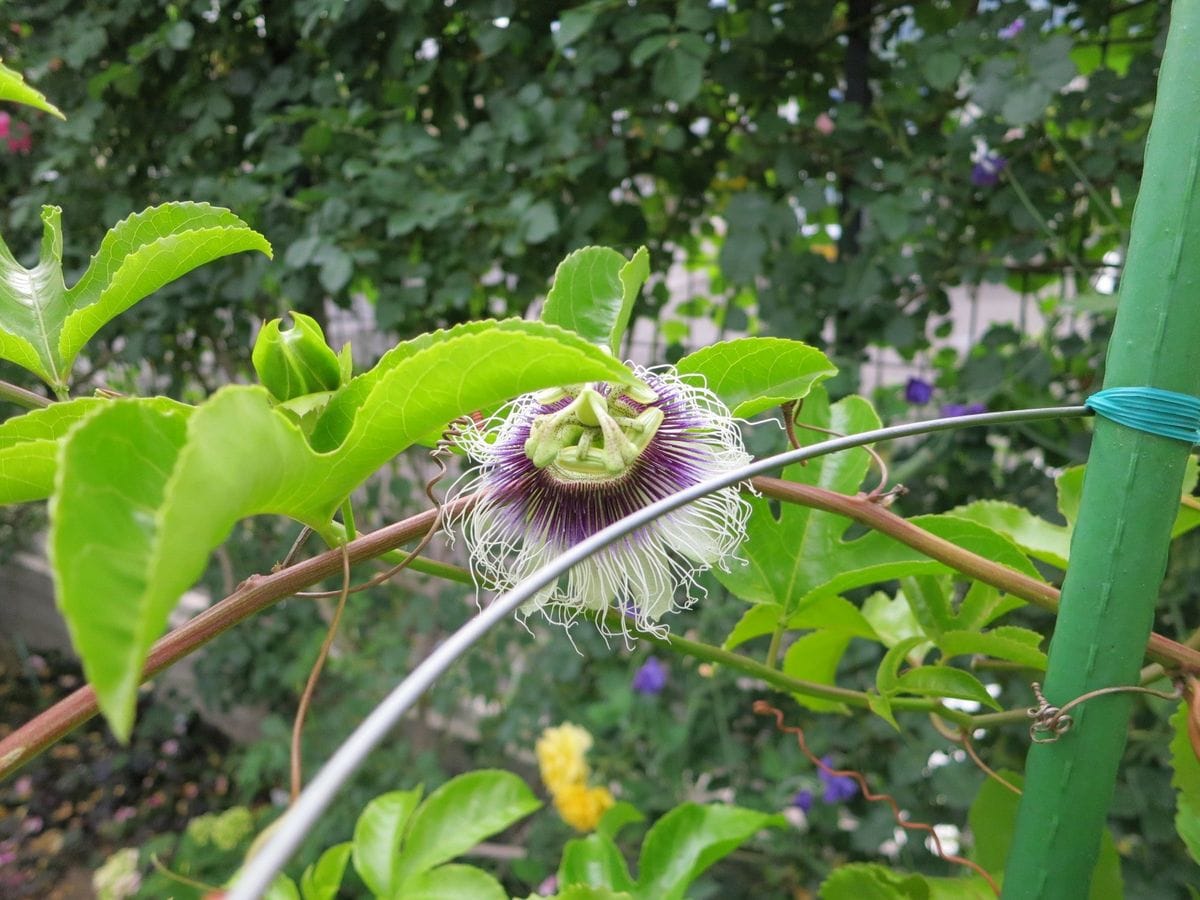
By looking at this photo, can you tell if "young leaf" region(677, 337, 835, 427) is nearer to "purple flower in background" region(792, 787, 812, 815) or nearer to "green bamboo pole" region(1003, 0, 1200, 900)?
"green bamboo pole" region(1003, 0, 1200, 900)

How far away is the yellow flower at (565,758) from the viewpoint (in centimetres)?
A: 121

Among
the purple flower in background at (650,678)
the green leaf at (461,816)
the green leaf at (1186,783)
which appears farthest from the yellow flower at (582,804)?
the green leaf at (1186,783)

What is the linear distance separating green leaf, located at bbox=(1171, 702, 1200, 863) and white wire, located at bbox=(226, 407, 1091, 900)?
199 mm

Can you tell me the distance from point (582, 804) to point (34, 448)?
104cm

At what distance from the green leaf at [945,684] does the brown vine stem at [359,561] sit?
0.07 feet

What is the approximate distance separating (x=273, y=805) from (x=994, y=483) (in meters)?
1.44

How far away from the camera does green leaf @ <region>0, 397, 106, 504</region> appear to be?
27cm

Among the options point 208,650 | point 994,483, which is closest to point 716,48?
point 994,483

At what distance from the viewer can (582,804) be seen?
119 centimetres

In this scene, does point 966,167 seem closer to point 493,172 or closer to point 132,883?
point 493,172

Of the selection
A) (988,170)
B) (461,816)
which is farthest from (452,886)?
(988,170)

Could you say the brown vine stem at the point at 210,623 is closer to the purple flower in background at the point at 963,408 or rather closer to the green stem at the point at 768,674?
the green stem at the point at 768,674

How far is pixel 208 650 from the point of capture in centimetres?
168

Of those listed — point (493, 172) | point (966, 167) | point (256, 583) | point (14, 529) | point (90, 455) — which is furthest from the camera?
point (14, 529)
